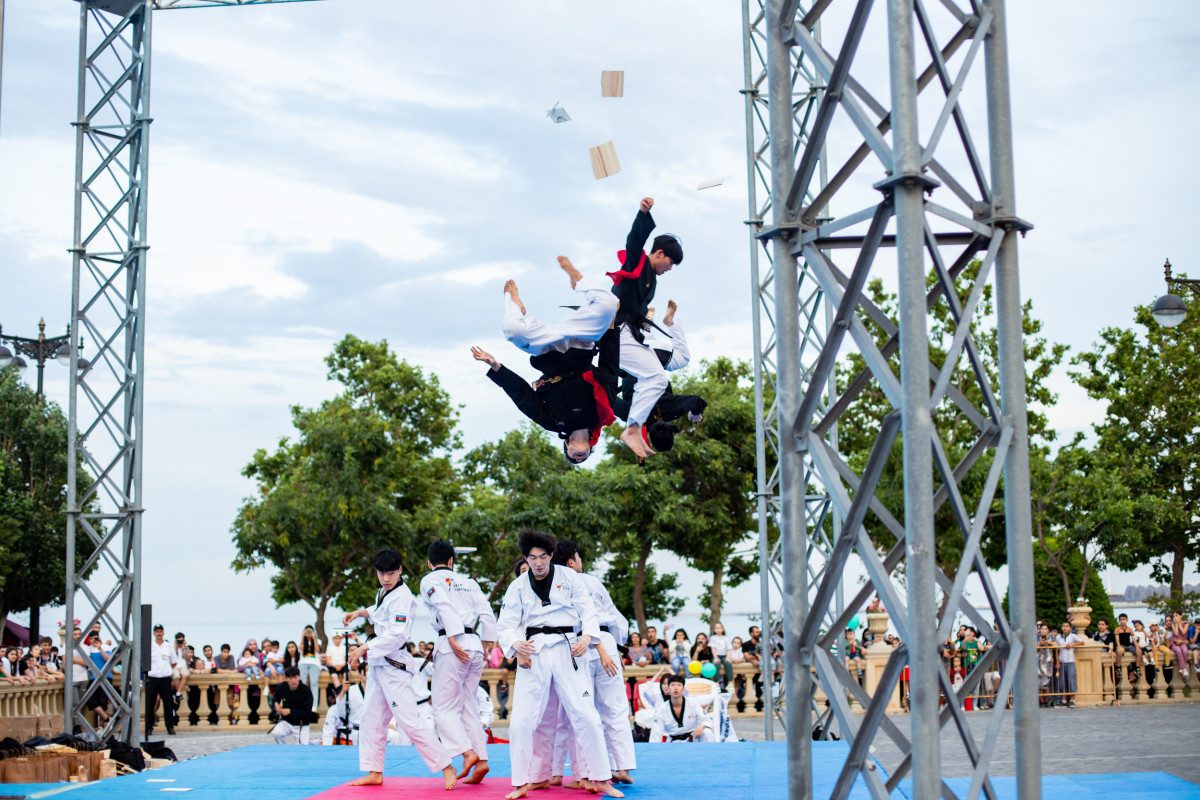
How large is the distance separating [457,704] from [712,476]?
1792cm

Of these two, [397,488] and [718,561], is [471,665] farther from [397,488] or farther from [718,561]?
[718,561]

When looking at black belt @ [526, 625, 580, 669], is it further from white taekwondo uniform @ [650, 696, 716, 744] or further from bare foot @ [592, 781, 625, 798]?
white taekwondo uniform @ [650, 696, 716, 744]

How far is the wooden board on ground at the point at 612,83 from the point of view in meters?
6.81

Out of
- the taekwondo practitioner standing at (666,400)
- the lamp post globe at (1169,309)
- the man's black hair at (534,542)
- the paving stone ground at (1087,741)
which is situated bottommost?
the paving stone ground at (1087,741)

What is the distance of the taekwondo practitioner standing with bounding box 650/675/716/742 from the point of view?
1068cm

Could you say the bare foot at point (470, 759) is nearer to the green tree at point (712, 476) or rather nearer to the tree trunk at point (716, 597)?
the green tree at point (712, 476)

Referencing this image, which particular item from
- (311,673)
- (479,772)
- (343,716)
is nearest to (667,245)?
(479,772)

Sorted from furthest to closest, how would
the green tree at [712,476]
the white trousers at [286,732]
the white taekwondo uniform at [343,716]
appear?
the green tree at [712,476], the white trousers at [286,732], the white taekwondo uniform at [343,716]

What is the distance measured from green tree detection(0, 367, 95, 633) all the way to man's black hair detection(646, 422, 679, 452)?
2192 cm

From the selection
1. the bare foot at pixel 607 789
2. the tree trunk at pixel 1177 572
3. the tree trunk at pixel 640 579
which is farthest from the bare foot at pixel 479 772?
the tree trunk at pixel 1177 572

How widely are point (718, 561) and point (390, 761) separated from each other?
1750cm

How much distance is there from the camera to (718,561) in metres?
26.4

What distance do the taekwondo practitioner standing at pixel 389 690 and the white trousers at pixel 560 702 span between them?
753 mm

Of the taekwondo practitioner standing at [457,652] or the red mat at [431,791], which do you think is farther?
the taekwondo practitioner standing at [457,652]
